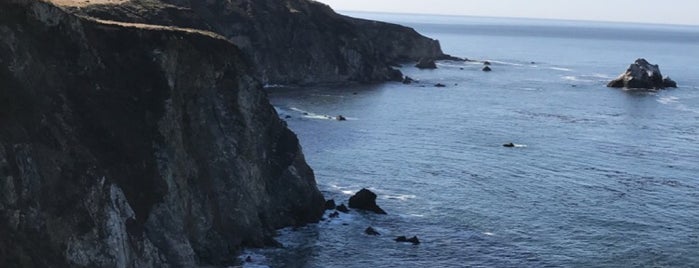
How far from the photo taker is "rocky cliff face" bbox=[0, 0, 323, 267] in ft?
145

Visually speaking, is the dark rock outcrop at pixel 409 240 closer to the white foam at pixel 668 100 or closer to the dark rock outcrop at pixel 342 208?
the dark rock outcrop at pixel 342 208

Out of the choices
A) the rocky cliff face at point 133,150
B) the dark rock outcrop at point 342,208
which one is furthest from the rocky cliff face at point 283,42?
the rocky cliff face at point 133,150

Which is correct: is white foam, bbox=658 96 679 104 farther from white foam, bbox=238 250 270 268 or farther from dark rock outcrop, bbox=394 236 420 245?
white foam, bbox=238 250 270 268

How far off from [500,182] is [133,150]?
46648mm

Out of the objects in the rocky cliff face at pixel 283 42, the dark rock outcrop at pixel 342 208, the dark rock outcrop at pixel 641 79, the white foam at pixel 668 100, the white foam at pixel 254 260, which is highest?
the rocky cliff face at pixel 283 42

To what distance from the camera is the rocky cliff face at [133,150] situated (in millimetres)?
44125

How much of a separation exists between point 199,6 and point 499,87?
2896 inches

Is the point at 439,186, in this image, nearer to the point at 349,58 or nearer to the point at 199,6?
the point at 199,6

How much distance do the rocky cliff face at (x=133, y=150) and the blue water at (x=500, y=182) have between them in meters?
5.53

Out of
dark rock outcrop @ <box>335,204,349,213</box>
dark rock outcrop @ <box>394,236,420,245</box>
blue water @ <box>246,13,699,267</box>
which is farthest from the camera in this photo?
dark rock outcrop @ <box>335,204,349,213</box>

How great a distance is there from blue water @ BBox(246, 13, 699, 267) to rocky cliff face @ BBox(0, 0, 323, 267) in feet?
18.2

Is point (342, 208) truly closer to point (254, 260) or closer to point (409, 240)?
point (409, 240)

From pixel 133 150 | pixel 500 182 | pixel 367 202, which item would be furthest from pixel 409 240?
pixel 500 182

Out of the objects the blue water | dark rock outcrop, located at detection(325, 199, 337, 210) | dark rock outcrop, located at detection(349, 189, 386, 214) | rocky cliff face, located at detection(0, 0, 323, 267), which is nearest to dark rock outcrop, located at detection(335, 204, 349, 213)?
dark rock outcrop, located at detection(325, 199, 337, 210)
